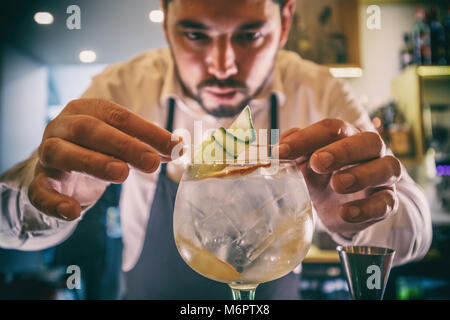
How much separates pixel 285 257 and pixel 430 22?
2688mm

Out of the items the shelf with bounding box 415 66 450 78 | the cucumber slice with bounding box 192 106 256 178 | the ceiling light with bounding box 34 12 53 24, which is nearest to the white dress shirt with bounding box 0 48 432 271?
the ceiling light with bounding box 34 12 53 24

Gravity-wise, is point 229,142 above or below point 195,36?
below

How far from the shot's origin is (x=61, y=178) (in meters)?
0.78

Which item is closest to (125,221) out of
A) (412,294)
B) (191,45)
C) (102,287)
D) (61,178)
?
(102,287)

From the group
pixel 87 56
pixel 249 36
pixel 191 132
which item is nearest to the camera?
pixel 249 36

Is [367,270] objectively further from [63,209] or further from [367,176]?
[63,209]

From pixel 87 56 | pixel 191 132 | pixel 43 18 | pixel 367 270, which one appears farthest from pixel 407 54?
pixel 367 270

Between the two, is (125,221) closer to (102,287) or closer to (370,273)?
(102,287)

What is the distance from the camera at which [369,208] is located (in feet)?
2.43

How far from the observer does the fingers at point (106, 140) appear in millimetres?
666

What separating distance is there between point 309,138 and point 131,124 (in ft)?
1.13

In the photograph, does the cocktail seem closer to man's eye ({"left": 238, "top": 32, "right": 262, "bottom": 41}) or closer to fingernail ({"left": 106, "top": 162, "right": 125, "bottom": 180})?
fingernail ({"left": 106, "top": 162, "right": 125, "bottom": 180})

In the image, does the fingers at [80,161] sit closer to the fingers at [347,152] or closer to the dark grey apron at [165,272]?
the fingers at [347,152]

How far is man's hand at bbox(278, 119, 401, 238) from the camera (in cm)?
71
